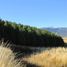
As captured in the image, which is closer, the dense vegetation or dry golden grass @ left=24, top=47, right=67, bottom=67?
dry golden grass @ left=24, top=47, right=67, bottom=67

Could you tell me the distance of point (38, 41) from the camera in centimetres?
3741

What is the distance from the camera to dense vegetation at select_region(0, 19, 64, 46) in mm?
32550

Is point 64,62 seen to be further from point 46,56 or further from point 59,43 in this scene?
point 59,43

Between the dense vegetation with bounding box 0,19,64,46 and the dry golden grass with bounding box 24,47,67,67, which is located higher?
the dense vegetation with bounding box 0,19,64,46

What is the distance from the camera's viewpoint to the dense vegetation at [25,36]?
32550 mm

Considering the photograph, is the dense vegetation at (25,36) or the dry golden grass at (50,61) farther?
the dense vegetation at (25,36)

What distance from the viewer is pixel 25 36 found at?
35469mm

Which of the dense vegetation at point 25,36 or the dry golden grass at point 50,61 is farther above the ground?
the dense vegetation at point 25,36

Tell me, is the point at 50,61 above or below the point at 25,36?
below

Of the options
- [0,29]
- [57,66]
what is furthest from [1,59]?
[0,29]

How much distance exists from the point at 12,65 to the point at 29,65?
651 centimetres

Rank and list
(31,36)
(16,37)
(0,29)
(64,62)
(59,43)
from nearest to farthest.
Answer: (64,62), (0,29), (16,37), (31,36), (59,43)

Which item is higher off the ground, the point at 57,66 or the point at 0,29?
the point at 0,29

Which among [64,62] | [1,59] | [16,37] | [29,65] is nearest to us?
[1,59]
